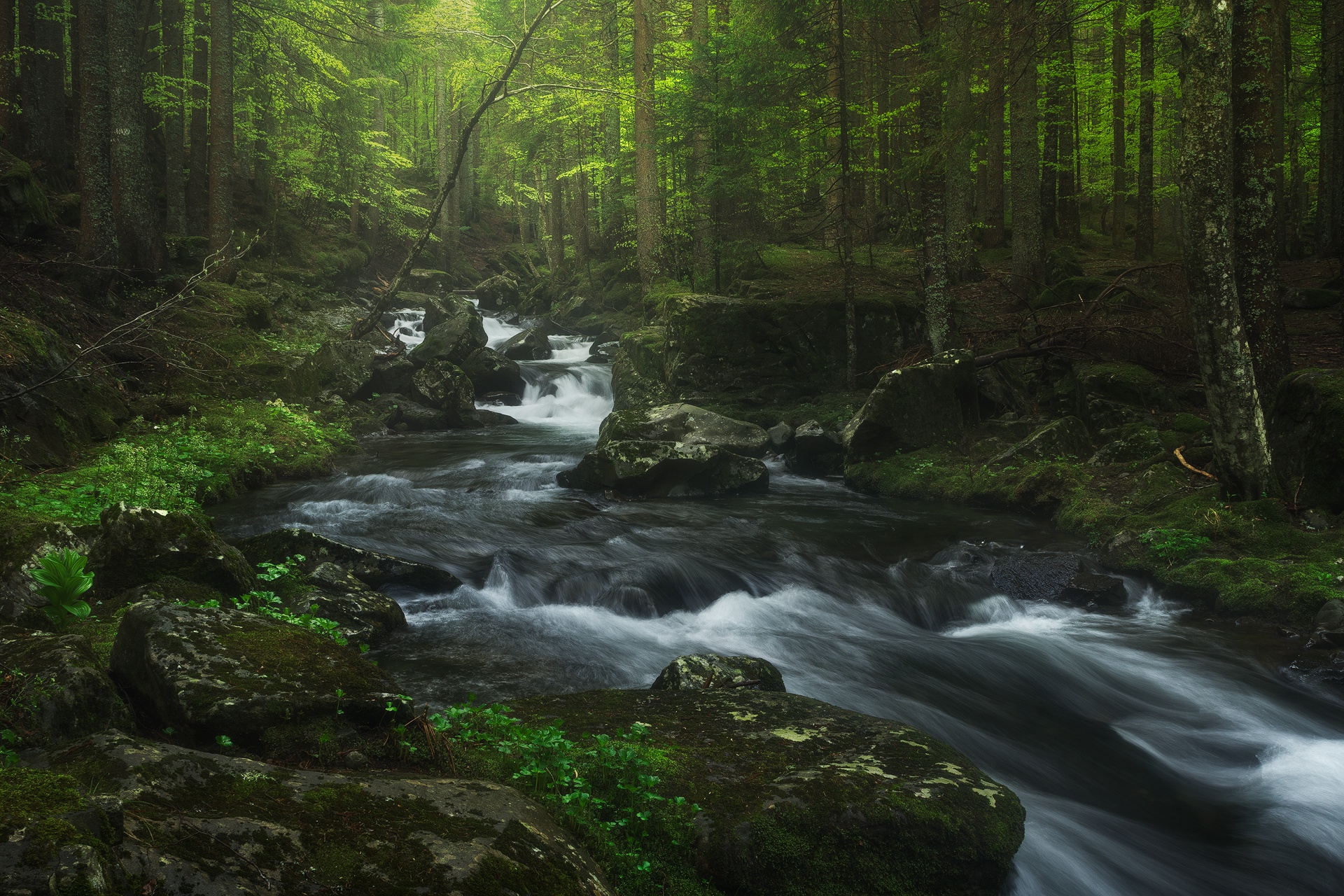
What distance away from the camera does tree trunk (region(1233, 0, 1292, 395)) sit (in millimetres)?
8195

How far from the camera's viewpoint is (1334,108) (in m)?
15.6

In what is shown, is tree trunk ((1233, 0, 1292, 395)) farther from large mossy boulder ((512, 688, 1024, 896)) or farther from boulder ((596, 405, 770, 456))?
boulder ((596, 405, 770, 456))

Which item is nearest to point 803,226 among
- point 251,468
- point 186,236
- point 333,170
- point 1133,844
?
point 333,170

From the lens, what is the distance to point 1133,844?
4.83 meters

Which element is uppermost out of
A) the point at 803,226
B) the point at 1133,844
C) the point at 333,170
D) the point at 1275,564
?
the point at 333,170

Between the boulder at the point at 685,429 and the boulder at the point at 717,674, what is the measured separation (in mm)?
7202

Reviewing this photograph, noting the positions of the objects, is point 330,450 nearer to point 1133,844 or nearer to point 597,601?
point 597,601

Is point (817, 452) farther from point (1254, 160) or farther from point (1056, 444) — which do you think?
point (1254, 160)

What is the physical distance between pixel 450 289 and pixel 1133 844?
1172 inches

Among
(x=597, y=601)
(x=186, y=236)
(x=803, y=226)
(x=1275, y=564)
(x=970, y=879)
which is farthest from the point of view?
(x=803, y=226)

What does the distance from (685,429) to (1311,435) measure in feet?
26.1

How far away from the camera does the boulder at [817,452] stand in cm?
1362

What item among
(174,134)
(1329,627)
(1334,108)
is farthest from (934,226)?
(174,134)

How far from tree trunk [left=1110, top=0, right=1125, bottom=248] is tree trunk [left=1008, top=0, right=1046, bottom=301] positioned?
5.65 metres
